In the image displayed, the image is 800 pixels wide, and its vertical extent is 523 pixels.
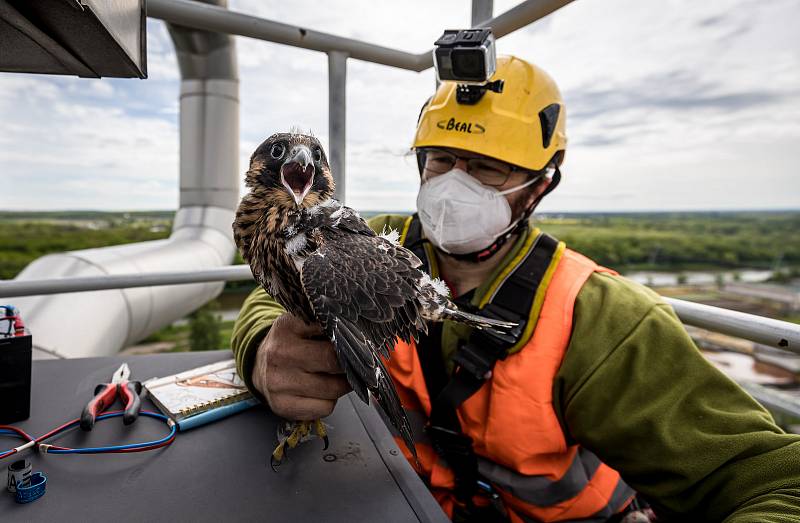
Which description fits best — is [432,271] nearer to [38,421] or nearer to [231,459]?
[231,459]

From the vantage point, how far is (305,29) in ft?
5.95

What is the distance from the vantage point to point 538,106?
69.7 inches

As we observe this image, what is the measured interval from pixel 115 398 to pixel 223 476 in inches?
22.6

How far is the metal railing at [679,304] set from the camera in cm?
120

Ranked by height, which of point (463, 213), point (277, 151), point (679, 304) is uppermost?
point (277, 151)

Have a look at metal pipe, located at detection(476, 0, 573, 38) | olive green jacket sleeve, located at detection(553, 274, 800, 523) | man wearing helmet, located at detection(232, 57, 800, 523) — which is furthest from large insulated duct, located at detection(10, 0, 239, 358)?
olive green jacket sleeve, located at detection(553, 274, 800, 523)

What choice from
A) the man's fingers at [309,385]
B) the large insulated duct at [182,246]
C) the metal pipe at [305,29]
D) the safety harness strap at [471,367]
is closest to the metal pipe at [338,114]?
the metal pipe at [305,29]

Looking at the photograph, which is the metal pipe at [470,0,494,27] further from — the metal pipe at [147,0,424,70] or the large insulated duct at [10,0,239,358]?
the large insulated duct at [10,0,239,358]

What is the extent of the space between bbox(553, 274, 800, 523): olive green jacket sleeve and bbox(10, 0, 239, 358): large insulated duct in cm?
319

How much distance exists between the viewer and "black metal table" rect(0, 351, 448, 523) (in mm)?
895

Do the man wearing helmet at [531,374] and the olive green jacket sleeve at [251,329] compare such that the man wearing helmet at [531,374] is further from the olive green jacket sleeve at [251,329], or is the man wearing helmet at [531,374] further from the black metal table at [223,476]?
the black metal table at [223,476]

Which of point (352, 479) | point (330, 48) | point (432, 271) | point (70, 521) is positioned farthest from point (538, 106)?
point (70, 521)

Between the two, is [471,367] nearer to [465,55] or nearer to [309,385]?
[309,385]

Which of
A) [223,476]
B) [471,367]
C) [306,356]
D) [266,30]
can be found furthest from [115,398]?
[266,30]
